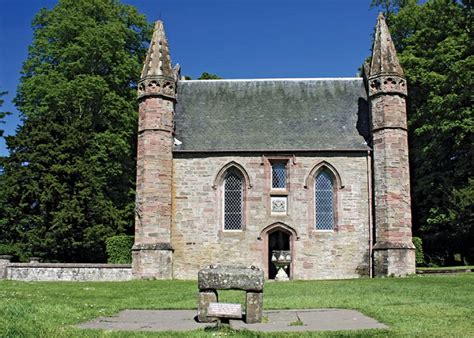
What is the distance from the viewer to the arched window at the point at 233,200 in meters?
26.1

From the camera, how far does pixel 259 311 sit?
9.68m

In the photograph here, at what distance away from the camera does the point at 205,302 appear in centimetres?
997

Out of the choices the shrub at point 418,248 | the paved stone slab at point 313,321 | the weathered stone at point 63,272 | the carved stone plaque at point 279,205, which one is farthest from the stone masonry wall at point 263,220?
the paved stone slab at point 313,321

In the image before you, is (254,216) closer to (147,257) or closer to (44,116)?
(147,257)

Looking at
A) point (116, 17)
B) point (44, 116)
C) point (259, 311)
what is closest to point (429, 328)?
point (259, 311)

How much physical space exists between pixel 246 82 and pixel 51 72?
12.1m

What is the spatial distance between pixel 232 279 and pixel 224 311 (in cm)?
77

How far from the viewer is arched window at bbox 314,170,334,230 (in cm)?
2586

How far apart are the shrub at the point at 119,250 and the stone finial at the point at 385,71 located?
14.4 m

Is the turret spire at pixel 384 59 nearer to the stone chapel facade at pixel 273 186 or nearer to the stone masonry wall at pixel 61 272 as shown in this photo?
the stone chapel facade at pixel 273 186

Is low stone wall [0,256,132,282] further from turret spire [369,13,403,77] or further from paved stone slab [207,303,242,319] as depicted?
paved stone slab [207,303,242,319]

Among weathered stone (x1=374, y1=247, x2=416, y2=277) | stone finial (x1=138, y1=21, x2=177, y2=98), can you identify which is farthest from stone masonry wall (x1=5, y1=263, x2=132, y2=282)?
weathered stone (x1=374, y1=247, x2=416, y2=277)

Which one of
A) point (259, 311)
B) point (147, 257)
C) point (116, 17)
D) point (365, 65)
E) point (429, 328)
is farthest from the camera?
point (116, 17)

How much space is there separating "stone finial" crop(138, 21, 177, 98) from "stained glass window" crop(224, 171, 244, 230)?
16.7 feet
